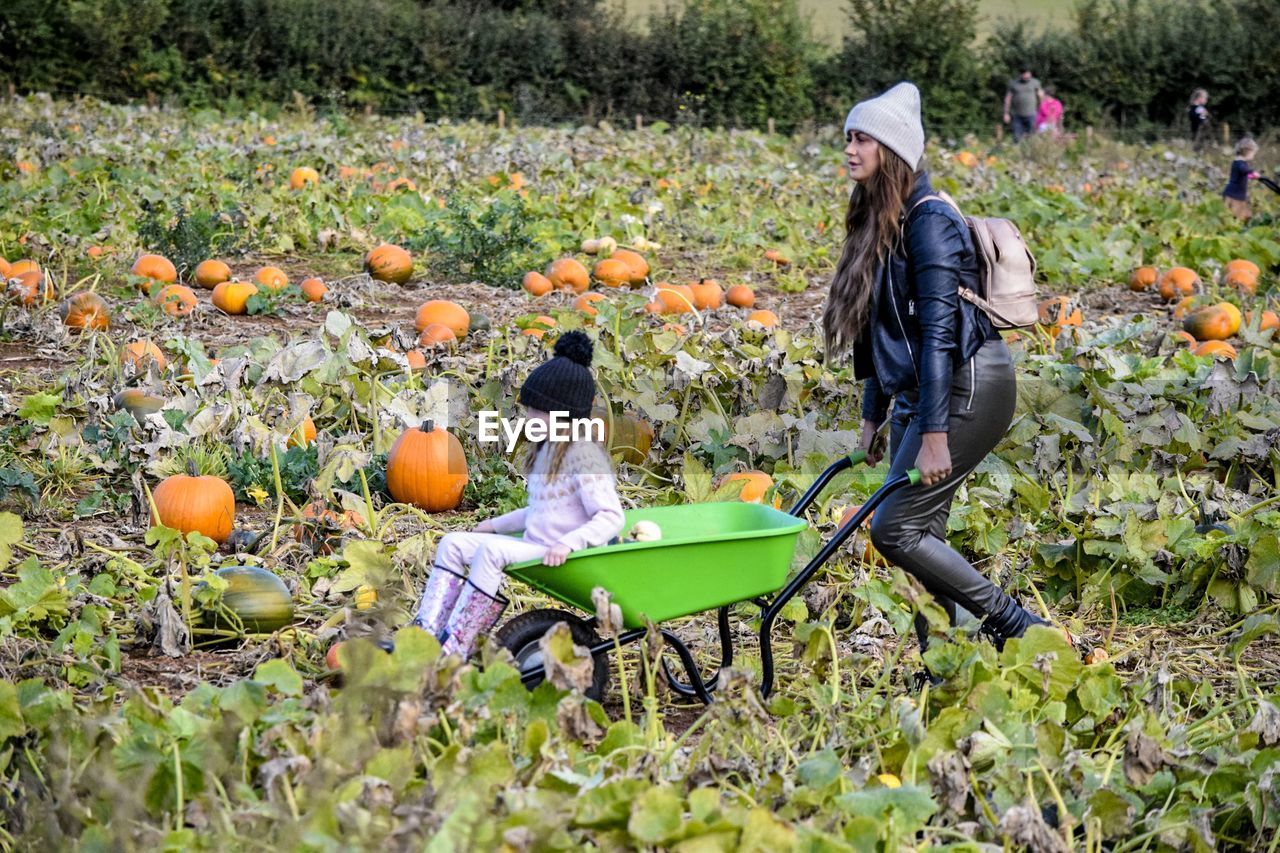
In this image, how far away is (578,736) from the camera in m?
2.56

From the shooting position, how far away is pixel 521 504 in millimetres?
4891

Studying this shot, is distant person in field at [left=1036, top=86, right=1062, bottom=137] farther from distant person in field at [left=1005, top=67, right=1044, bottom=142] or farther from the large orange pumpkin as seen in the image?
the large orange pumpkin

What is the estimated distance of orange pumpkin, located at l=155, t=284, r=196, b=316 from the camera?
6.90 m

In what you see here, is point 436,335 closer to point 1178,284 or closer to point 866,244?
point 866,244

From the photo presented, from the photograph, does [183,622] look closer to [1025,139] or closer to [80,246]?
[80,246]

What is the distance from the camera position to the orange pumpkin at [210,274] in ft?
26.0

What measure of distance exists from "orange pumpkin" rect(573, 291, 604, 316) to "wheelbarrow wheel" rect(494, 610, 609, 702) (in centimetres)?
320

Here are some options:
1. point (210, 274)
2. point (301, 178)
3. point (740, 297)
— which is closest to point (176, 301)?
point (210, 274)

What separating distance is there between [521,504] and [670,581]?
1849mm

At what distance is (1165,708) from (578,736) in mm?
1441

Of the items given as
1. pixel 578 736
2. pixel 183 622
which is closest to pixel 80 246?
pixel 183 622

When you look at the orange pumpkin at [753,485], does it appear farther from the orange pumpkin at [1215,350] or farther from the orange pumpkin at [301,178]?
the orange pumpkin at [301,178]

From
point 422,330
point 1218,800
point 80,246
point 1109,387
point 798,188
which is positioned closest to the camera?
point 1218,800

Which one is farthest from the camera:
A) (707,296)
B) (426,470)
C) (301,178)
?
(301,178)
